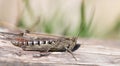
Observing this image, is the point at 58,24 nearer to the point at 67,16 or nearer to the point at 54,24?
the point at 54,24

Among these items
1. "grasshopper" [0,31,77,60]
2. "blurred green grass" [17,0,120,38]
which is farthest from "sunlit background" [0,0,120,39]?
"grasshopper" [0,31,77,60]

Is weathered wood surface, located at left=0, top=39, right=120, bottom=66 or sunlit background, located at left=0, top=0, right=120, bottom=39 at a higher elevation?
weathered wood surface, located at left=0, top=39, right=120, bottom=66

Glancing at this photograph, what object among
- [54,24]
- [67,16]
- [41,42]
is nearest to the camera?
[41,42]

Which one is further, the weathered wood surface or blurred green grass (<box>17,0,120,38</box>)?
blurred green grass (<box>17,0,120,38</box>)

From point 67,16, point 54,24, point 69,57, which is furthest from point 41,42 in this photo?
point 67,16

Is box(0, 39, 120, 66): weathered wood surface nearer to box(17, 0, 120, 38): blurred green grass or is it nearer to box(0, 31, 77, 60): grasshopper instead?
box(0, 31, 77, 60): grasshopper

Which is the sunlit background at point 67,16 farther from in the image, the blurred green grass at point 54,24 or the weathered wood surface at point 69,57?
the weathered wood surface at point 69,57

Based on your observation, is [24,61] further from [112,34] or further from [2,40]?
[112,34]
